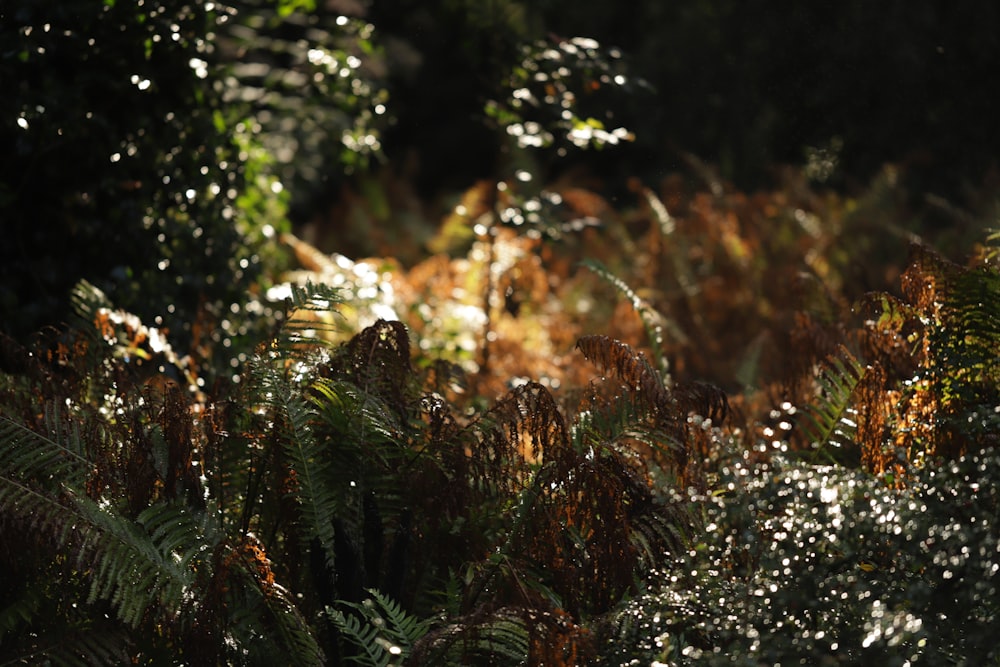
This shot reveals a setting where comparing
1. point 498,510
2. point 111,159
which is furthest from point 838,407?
point 111,159

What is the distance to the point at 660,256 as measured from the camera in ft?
23.2

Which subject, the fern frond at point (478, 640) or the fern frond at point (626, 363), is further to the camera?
the fern frond at point (626, 363)

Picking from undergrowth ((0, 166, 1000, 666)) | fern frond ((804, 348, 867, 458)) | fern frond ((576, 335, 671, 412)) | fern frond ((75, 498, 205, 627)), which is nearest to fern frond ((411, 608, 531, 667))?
undergrowth ((0, 166, 1000, 666))

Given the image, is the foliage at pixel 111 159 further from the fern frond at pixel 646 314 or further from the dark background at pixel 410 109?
the fern frond at pixel 646 314

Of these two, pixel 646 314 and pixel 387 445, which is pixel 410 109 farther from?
pixel 387 445

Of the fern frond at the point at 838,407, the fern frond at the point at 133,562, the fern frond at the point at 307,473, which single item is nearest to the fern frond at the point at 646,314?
the fern frond at the point at 838,407

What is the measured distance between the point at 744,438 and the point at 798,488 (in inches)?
39.6

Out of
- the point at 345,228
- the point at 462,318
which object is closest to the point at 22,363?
the point at 462,318

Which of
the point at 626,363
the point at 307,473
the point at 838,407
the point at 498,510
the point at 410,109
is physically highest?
the point at 626,363

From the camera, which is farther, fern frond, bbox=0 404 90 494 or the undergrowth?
fern frond, bbox=0 404 90 494

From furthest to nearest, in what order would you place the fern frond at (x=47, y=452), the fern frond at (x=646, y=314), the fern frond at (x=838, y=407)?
the fern frond at (x=646, y=314)
the fern frond at (x=838, y=407)
the fern frond at (x=47, y=452)

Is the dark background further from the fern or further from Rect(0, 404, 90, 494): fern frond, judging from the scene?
the fern

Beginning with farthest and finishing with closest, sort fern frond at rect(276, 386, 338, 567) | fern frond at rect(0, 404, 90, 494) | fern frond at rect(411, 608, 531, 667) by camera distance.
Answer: fern frond at rect(276, 386, 338, 567) → fern frond at rect(0, 404, 90, 494) → fern frond at rect(411, 608, 531, 667)

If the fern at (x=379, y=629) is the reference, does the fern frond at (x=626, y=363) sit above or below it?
above
